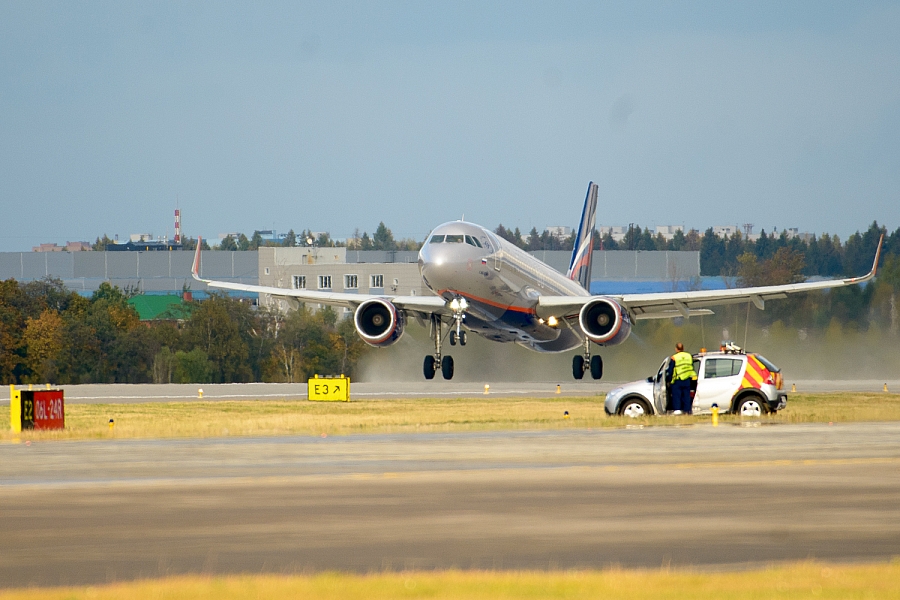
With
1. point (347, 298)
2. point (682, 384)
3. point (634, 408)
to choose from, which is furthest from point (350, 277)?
point (682, 384)

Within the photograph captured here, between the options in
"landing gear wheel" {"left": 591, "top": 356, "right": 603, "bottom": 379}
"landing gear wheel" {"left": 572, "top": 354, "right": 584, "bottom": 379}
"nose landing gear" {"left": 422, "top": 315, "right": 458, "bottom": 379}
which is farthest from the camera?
"landing gear wheel" {"left": 591, "top": 356, "right": 603, "bottom": 379}

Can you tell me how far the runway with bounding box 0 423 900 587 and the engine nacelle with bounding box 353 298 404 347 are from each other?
82.3 ft

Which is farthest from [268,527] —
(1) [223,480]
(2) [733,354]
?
(2) [733,354]

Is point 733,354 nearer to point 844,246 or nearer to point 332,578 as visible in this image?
point 332,578

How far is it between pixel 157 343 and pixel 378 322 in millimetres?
59185

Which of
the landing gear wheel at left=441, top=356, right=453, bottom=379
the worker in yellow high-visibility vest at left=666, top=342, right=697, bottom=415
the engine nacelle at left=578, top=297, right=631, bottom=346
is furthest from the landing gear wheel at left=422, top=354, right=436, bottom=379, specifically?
the worker in yellow high-visibility vest at left=666, top=342, right=697, bottom=415

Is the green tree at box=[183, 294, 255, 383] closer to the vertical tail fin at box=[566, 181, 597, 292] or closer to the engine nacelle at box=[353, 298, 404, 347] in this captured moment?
the vertical tail fin at box=[566, 181, 597, 292]

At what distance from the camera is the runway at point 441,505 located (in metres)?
10.7

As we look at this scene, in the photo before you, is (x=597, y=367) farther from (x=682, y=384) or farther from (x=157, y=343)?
(x=157, y=343)

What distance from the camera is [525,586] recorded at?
9461mm

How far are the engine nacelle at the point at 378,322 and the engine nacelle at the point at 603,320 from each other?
6.14 m

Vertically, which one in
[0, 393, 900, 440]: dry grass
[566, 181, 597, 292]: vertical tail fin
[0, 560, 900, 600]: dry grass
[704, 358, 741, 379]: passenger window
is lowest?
[0, 560, 900, 600]: dry grass

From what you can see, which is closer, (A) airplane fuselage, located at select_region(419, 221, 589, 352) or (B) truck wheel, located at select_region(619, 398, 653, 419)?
(B) truck wheel, located at select_region(619, 398, 653, 419)

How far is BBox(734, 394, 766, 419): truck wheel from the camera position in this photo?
26.4m
